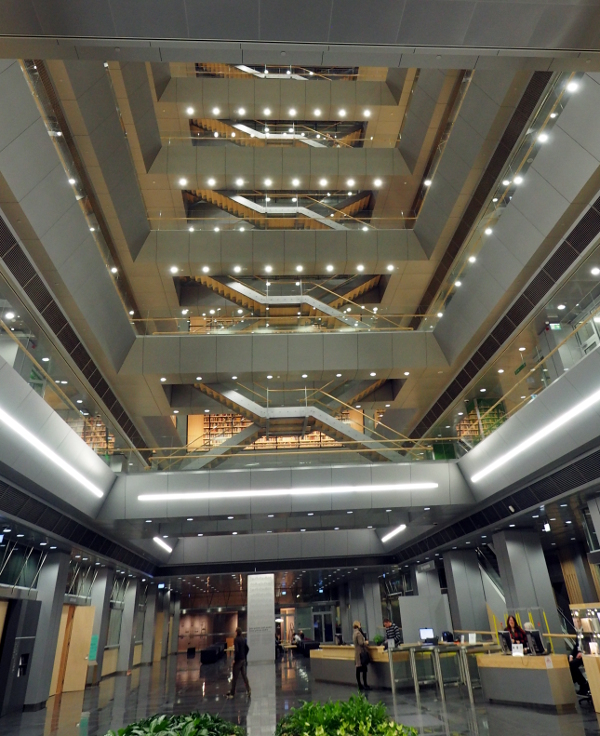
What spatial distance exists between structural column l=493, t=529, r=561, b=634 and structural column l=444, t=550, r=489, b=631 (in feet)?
14.7

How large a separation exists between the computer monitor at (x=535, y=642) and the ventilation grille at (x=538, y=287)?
24.4ft

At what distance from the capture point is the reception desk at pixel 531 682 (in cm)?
1102

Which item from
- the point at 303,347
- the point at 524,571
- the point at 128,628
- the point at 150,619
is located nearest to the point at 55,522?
the point at 303,347

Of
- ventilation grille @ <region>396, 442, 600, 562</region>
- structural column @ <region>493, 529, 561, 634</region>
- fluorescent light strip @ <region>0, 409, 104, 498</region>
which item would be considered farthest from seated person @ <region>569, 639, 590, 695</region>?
fluorescent light strip @ <region>0, 409, 104, 498</region>

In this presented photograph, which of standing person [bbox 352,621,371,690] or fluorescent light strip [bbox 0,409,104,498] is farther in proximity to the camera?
standing person [bbox 352,621,371,690]

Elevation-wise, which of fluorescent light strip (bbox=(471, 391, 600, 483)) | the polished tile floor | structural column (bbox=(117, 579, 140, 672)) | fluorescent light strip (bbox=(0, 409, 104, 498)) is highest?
fluorescent light strip (bbox=(471, 391, 600, 483))

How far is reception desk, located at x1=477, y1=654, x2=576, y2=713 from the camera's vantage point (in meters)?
11.0

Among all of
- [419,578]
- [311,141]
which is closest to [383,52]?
[311,141]

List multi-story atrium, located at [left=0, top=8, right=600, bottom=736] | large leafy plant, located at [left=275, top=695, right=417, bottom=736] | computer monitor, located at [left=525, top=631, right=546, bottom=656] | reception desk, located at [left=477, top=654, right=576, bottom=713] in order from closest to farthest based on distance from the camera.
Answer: large leafy plant, located at [left=275, top=695, right=417, bottom=736], multi-story atrium, located at [left=0, top=8, right=600, bottom=736], reception desk, located at [left=477, top=654, right=576, bottom=713], computer monitor, located at [left=525, top=631, right=546, bottom=656]

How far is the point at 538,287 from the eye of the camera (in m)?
14.7

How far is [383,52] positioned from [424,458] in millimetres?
13722

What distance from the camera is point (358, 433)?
18.5m

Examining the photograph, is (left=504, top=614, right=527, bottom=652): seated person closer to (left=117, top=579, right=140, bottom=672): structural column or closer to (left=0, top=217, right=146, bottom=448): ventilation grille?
(left=0, top=217, right=146, bottom=448): ventilation grille

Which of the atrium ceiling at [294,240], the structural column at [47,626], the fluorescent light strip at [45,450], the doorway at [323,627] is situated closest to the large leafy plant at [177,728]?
the atrium ceiling at [294,240]
